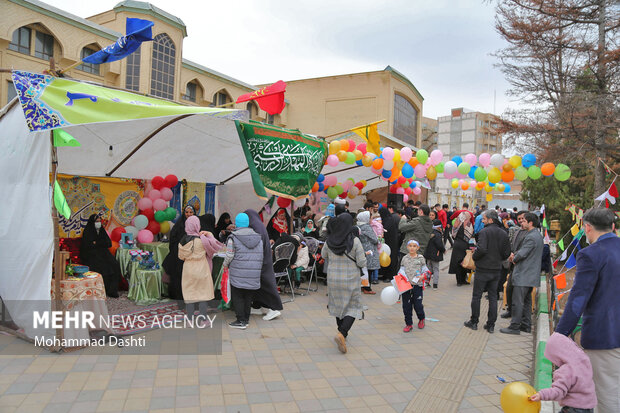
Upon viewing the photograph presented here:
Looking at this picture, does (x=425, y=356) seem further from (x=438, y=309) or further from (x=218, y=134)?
(x=218, y=134)

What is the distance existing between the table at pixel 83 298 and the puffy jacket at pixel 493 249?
507 cm

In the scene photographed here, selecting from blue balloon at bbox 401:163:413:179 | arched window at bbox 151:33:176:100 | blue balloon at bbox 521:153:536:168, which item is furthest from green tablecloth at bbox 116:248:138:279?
arched window at bbox 151:33:176:100

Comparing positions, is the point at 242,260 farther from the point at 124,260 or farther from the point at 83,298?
the point at 124,260

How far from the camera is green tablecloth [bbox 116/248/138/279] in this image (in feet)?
21.8

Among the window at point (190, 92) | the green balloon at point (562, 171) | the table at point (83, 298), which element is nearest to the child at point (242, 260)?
the table at point (83, 298)

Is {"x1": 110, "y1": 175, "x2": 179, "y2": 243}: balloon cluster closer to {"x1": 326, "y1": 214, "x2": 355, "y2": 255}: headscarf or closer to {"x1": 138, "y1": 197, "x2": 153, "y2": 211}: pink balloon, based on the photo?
{"x1": 138, "y1": 197, "x2": 153, "y2": 211}: pink balloon

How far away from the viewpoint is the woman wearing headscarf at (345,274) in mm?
4781

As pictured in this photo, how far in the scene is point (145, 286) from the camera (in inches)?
247

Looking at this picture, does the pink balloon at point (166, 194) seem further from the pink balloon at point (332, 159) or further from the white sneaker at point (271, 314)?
the white sneaker at point (271, 314)

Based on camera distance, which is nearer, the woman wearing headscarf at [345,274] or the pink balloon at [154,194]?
the woman wearing headscarf at [345,274]

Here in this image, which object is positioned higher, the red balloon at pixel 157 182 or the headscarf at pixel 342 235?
the red balloon at pixel 157 182

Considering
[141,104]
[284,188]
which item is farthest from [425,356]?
[141,104]

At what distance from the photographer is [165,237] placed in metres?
7.64

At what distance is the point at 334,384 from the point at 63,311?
3103 millimetres
